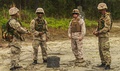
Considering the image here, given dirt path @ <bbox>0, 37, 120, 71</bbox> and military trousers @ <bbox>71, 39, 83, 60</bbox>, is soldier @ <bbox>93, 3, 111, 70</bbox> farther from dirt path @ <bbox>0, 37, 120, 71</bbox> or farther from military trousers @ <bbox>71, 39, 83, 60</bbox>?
military trousers @ <bbox>71, 39, 83, 60</bbox>

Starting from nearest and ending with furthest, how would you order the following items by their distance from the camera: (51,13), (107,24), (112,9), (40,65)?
(107,24) < (40,65) < (51,13) < (112,9)

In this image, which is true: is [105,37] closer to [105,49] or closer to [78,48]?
[105,49]

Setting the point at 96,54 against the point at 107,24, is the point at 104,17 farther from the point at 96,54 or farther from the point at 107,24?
the point at 96,54

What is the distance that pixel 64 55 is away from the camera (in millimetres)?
11781

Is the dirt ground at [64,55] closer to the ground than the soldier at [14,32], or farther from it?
closer to the ground

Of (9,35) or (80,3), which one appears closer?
(9,35)

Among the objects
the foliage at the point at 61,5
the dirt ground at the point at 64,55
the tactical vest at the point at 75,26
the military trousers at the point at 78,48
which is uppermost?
the foliage at the point at 61,5

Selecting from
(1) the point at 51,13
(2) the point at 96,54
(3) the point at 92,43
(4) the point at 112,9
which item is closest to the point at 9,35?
(2) the point at 96,54

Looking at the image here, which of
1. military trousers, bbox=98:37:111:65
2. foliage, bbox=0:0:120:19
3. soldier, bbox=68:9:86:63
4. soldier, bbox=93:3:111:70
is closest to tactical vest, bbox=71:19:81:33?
soldier, bbox=68:9:86:63

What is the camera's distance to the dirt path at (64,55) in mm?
9539

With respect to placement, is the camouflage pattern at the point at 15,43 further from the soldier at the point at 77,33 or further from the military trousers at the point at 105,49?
the military trousers at the point at 105,49

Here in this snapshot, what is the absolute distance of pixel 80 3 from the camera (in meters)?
27.9

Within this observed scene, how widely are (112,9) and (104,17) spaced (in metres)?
21.2

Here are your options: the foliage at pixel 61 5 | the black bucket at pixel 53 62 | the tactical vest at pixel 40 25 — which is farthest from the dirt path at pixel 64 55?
the foliage at pixel 61 5
